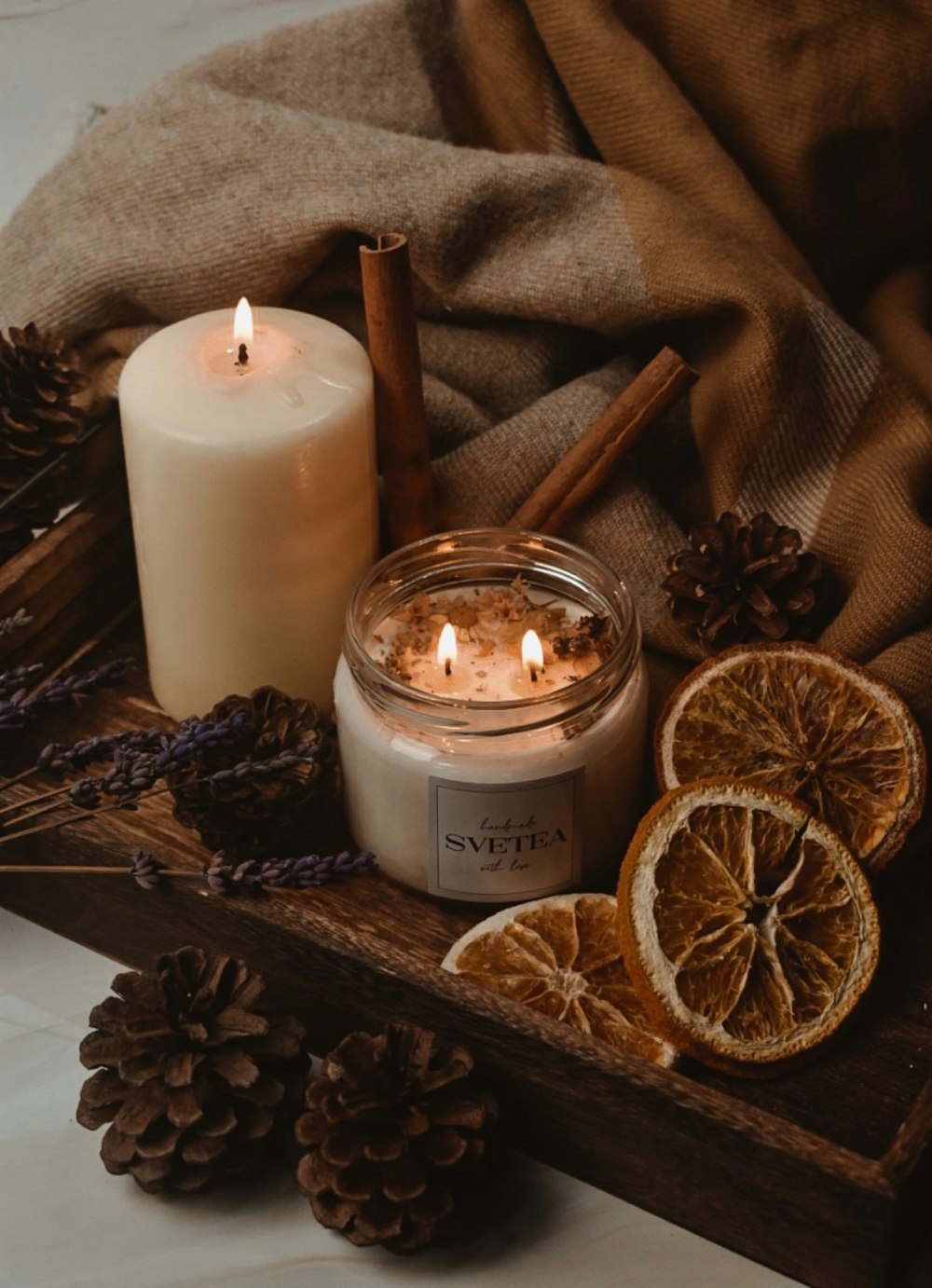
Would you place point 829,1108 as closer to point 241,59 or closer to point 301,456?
point 301,456

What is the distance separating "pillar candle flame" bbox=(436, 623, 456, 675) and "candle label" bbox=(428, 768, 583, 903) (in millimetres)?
67

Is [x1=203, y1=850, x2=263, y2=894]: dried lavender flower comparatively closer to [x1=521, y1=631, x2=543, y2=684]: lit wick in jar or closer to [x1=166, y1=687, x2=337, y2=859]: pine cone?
[x1=166, y1=687, x2=337, y2=859]: pine cone

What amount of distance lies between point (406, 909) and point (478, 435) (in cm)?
31

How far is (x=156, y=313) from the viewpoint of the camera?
0.97 m

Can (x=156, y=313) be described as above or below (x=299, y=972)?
above

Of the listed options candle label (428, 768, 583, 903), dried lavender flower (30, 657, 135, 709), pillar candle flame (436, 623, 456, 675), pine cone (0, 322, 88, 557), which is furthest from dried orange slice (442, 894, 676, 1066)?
pine cone (0, 322, 88, 557)

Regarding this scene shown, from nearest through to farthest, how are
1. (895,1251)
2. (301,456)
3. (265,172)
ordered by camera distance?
(895,1251)
(301,456)
(265,172)

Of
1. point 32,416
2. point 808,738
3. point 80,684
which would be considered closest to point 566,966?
point 808,738

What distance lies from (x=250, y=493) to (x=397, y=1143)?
331 millimetres

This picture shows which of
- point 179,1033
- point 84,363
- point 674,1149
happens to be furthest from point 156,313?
point 674,1149

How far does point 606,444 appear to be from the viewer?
35.8 inches

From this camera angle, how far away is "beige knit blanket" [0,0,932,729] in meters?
0.92

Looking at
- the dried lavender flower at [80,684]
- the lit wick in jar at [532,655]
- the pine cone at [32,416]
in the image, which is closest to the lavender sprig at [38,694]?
the dried lavender flower at [80,684]

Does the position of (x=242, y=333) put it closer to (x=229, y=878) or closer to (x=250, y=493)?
(x=250, y=493)
